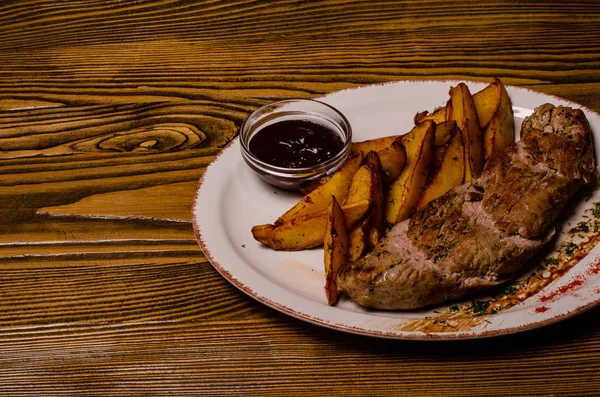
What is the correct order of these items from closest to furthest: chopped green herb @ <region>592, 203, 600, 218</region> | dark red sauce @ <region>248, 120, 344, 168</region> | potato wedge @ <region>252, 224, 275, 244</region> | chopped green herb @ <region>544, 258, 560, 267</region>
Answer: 1. chopped green herb @ <region>544, 258, 560, 267</region>
2. potato wedge @ <region>252, 224, 275, 244</region>
3. chopped green herb @ <region>592, 203, 600, 218</region>
4. dark red sauce @ <region>248, 120, 344, 168</region>

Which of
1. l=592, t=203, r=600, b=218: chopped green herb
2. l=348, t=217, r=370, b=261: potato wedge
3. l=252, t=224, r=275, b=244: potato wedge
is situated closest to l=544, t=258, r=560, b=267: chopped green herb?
l=592, t=203, r=600, b=218: chopped green herb

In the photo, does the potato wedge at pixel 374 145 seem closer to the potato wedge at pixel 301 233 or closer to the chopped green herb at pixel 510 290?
the potato wedge at pixel 301 233

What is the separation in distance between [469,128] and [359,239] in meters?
0.97

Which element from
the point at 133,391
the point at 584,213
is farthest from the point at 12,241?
the point at 584,213

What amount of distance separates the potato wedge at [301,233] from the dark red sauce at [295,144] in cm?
56

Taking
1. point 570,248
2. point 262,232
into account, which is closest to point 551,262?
point 570,248

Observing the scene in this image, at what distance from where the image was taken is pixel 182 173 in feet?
16.3

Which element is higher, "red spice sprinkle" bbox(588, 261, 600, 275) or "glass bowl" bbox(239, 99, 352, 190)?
"glass bowl" bbox(239, 99, 352, 190)

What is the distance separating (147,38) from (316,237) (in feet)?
11.7

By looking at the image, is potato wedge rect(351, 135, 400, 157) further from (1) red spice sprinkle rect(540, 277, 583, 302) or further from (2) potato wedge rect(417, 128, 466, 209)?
(1) red spice sprinkle rect(540, 277, 583, 302)

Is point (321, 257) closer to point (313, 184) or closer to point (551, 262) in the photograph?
point (313, 184)

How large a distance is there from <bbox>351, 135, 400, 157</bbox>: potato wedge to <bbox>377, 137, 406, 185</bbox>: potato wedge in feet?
0.66

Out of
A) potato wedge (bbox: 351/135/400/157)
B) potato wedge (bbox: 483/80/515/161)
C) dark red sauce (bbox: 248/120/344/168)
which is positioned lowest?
dark red sauce (bbox: 248/120/344/168)

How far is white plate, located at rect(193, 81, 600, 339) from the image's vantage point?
3.41m
